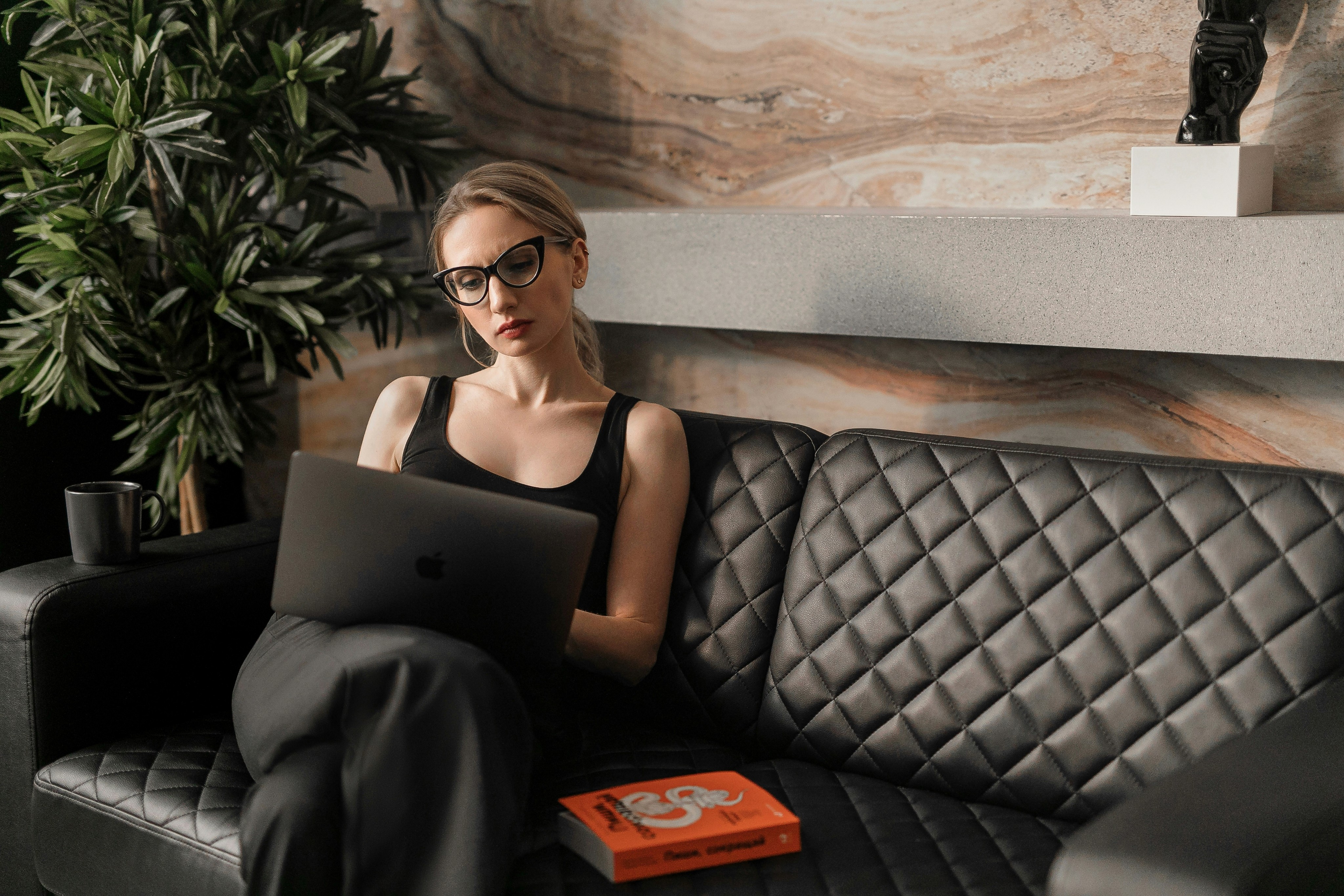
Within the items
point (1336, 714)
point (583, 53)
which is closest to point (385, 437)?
point (583, 53)

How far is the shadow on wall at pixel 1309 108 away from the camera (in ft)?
5.86

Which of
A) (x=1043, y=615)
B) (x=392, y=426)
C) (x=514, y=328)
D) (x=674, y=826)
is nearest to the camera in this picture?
(x=674, y=826)

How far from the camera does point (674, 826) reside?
1343 mm

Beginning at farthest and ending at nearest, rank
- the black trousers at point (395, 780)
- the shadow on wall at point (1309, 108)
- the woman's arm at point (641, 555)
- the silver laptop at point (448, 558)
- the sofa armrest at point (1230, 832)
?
the shadow on wall at point (1309, 108)
the woman's arm at point (641, 555)
the silver laptop at point (448, 558)
the black trousers at point (395, 780)
the sofa armrest at point (1230, 832)

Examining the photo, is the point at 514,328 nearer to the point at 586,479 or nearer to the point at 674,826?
the point at 586,479

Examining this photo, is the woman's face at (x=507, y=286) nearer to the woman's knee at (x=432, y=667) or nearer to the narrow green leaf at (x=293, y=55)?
the woman's knee at (x=432, y=667)

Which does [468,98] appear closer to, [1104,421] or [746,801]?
[1104,421]

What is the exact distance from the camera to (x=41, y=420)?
2.68m

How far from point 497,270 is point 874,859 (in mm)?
939

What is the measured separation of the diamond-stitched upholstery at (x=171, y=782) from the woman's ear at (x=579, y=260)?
84 cm

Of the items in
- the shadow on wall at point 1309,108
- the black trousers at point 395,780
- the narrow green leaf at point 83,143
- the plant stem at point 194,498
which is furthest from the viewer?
the plant stem at point 194,498

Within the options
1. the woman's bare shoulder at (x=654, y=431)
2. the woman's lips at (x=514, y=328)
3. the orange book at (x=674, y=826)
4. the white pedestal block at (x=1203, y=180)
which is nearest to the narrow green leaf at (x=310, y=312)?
the woman's lips at (x=514, y=328)

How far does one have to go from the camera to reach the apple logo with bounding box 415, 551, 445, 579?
4.44 feet

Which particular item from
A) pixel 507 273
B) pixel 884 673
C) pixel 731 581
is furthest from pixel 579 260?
pixel 884 673
